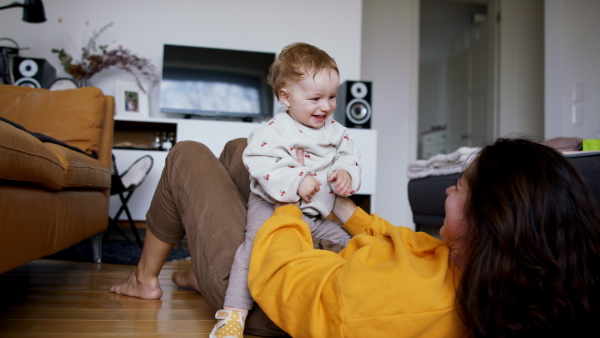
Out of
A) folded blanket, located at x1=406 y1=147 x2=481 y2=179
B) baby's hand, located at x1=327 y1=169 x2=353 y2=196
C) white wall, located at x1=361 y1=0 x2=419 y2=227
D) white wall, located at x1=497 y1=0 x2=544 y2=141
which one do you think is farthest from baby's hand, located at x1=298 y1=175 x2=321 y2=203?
white wall, located at x1=497 y1=0 x2=544 y2=141

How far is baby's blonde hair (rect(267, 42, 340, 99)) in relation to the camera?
1.19 metres

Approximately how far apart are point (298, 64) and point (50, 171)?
74 centimetres

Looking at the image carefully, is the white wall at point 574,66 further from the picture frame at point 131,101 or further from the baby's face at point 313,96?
the baby's face at point 313,96

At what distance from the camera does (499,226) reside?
0.68 meters

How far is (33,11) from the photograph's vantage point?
3145mm

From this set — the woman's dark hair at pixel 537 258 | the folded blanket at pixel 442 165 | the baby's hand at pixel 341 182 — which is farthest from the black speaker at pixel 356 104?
the woman's dark hair at pixel 537 258

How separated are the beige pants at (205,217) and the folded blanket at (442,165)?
138cm

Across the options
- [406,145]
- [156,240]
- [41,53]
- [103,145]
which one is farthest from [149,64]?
[156,240]

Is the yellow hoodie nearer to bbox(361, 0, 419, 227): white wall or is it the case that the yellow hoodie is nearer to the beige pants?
the beige pants

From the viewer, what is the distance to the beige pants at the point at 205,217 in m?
1.06

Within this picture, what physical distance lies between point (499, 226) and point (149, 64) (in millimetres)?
3685

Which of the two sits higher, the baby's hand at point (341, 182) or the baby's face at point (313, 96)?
the baby's face at point (313, 96)

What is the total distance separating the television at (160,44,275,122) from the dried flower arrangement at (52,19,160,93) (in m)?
0.20

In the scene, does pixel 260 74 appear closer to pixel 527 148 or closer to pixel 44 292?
pixel 44 292
